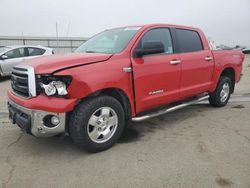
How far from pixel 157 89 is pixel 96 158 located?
1.59m

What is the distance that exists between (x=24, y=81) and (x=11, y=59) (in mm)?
8837

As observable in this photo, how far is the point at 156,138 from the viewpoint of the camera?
14.9ft

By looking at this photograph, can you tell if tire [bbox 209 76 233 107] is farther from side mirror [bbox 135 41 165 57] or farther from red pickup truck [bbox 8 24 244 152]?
side mirror [bbox 135 41 165 57]

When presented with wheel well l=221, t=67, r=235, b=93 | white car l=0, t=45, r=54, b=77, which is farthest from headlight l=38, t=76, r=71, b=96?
white car l=0, t=45, r=54, b=77

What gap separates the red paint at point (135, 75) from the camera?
11.7 ft

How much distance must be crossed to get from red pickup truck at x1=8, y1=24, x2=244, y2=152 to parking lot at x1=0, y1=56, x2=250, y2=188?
0.35m

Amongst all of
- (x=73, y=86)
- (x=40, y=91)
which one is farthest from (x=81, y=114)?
(x=40, y=91)

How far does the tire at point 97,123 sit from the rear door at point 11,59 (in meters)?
8.67

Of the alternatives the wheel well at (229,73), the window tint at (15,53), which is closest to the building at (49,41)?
the window tint at (15,53)

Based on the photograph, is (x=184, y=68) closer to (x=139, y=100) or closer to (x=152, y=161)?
(x=139, y=100)

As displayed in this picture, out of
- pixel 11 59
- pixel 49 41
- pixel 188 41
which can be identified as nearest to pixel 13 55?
pixel 11 59

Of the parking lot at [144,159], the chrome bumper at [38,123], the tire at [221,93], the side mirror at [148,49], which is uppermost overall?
the side mirror at [148,49]

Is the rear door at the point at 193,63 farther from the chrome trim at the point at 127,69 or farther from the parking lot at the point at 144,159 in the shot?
the chrome trim at the point at 127,69

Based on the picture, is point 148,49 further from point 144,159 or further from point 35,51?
point 35,51
